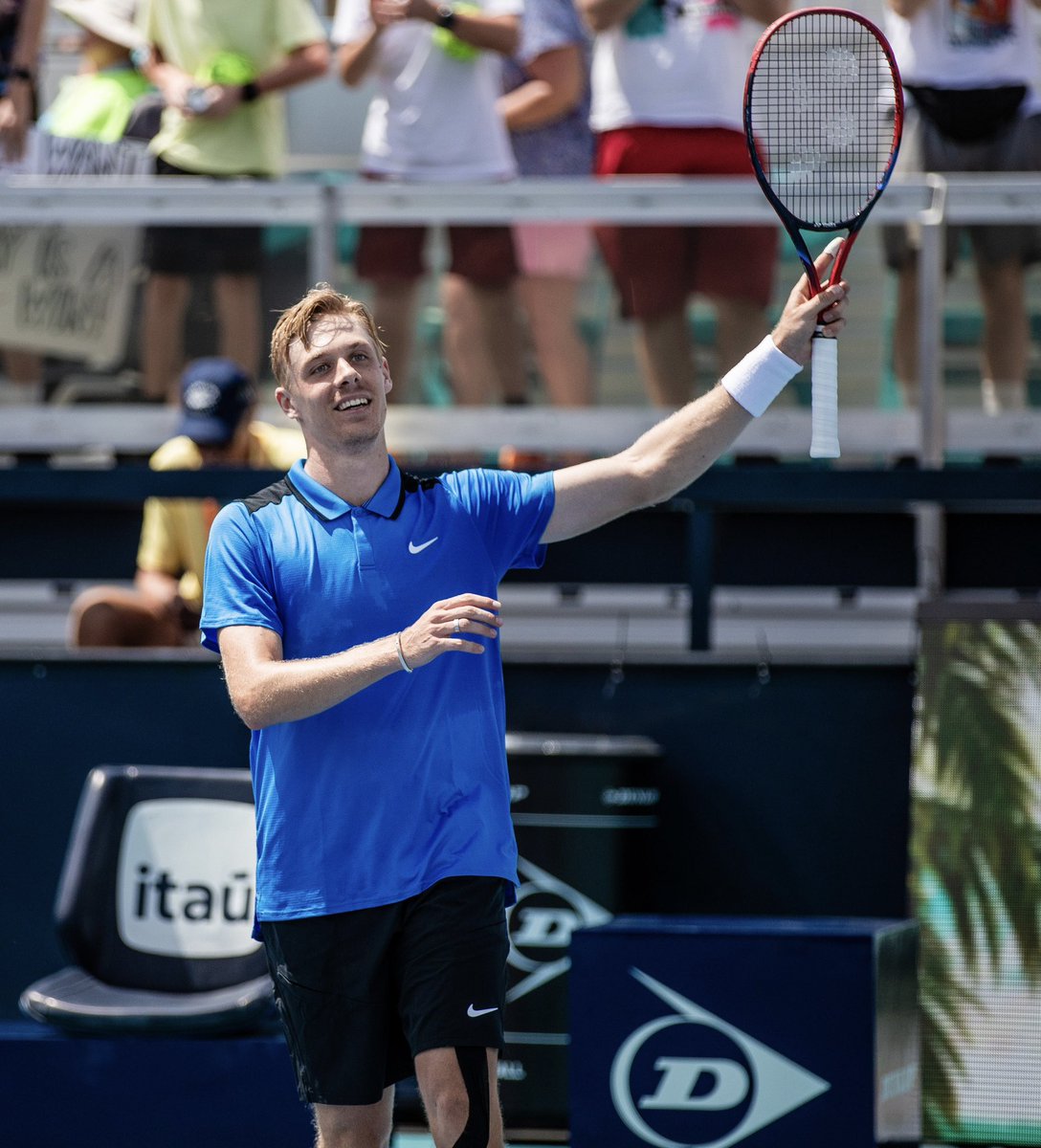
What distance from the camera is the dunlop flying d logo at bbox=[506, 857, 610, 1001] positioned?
16.8 ft

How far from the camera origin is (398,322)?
631 cm

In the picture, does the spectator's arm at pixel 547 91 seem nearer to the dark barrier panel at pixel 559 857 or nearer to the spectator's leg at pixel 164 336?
the spectator's leg at pixel 164 336

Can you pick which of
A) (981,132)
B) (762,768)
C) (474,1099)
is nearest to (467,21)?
(981,132)

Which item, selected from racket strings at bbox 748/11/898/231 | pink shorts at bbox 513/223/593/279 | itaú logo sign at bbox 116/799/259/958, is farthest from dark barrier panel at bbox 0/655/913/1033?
racket strings at bbox 748/11/898/231

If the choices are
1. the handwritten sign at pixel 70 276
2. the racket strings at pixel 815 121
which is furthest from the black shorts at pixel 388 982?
the handwritten sign at pixel 70 276

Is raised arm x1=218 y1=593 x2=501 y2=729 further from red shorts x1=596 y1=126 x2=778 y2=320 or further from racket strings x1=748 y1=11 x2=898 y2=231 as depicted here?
red shorts x1=596 y1=126 x2=778 y2=320

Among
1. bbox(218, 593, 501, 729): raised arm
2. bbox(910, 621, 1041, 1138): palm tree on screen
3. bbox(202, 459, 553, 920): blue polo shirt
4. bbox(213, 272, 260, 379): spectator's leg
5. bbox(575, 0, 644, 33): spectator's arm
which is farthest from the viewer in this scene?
bbox(213, 272, 260, 379): spectator's leg

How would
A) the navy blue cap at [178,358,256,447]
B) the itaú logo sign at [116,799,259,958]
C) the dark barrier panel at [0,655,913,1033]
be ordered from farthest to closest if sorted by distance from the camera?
the navy blue cap at [178,358,256,447] → the dark barrier panel at [0,655,913,1033] → the itaú logo sign at [116,799,259,958]

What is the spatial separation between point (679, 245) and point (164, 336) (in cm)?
179

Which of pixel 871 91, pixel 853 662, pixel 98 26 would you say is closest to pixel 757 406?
pixel 871 91

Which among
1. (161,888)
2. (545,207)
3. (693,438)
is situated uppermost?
(545,207)

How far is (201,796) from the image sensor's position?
5090mm

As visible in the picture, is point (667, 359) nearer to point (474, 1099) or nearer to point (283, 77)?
point (283, 77)

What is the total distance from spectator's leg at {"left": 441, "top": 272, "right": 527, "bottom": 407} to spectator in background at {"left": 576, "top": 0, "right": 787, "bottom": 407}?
38cm
